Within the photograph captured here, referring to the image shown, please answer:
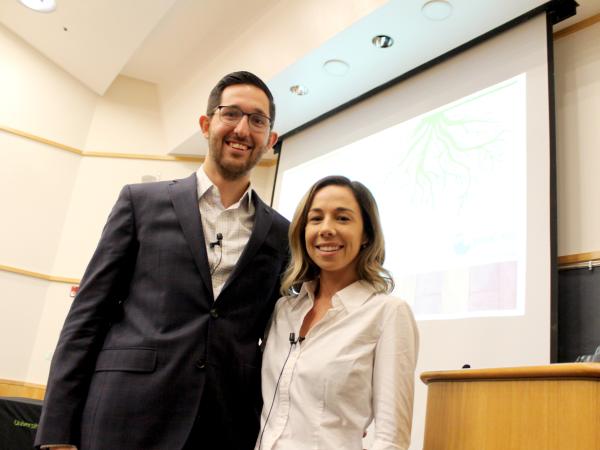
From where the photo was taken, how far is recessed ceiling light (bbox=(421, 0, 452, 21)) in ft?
10.9

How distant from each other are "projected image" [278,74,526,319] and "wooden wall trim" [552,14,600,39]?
0.42 m

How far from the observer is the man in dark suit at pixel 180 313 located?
1427 millimetres

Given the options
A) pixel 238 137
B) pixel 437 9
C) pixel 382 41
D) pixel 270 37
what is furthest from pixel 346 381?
pixel 270 37

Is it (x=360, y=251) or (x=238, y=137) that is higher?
(x=238, y=137)

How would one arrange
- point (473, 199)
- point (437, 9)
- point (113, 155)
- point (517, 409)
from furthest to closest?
point (113, 155) → point (437, 9) → point (473, 199) → point (517, 409)

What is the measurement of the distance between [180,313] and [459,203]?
2.10 metres

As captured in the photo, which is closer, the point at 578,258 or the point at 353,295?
the point at 353,295

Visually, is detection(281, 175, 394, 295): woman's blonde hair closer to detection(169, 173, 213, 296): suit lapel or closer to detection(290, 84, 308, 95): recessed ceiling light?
detection(169, 173, 213, 296): suit lapel

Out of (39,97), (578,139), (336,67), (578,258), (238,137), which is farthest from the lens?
(39,97)

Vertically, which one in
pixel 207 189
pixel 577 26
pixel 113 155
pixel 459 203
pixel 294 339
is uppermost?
pixel 577 26

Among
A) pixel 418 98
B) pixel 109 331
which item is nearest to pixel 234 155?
pixel 109 331

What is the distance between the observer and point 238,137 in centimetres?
172

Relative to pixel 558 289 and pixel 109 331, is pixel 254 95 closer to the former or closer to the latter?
pixel 109 331

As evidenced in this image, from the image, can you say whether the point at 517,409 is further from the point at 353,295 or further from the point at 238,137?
the point at 238,137
